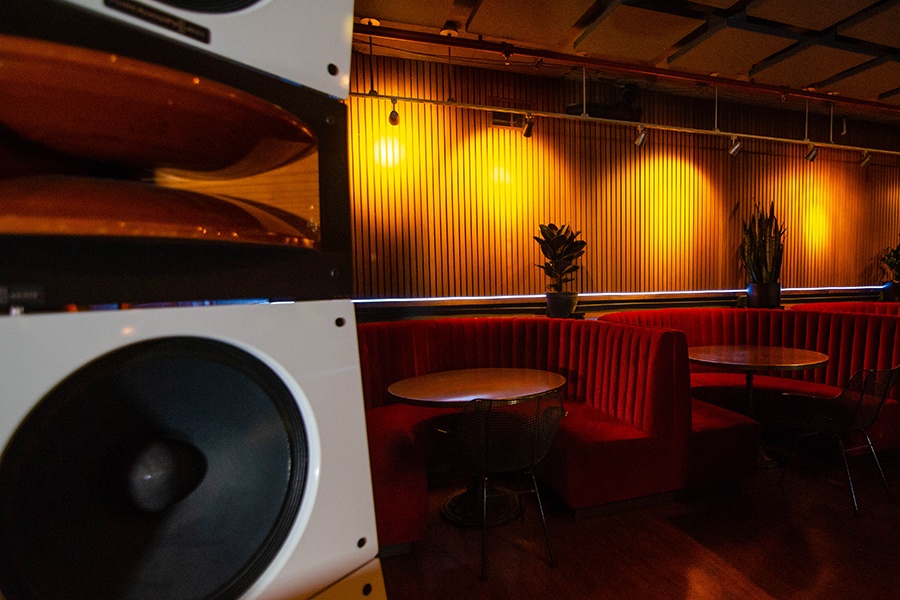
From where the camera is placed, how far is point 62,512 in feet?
1.36

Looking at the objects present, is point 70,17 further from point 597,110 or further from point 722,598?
point 597,110

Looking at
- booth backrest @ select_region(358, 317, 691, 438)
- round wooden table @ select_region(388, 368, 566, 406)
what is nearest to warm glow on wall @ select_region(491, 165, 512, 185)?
booth backrest @ select_region(358, 317, 691, 438)

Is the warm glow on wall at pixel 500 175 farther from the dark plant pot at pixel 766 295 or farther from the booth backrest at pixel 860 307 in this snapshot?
the booth backrest at pixel 860 307

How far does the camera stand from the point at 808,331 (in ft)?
11.9

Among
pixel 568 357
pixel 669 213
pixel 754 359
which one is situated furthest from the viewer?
pixel 669 213

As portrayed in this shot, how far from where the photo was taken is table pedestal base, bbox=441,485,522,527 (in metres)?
2.35

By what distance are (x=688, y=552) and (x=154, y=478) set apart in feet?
7.66

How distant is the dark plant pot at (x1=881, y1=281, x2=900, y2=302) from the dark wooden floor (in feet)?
12.9

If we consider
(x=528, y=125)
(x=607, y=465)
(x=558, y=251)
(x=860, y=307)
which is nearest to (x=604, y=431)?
(x=607, y=465)

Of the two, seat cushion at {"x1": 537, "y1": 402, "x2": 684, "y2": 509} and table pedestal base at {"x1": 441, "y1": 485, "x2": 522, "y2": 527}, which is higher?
seat cushion at {"x1": 537, "y1": 402, "x2": 684, "y2": 509}

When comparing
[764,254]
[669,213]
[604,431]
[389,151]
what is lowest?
[604,431]

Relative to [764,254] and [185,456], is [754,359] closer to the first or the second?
[764,254]

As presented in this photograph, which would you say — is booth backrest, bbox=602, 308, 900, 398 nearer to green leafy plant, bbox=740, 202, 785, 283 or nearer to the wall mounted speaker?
green leafy plant, bbox=740, 202, 785, 283

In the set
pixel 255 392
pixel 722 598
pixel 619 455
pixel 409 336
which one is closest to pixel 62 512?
pixel 255 392
